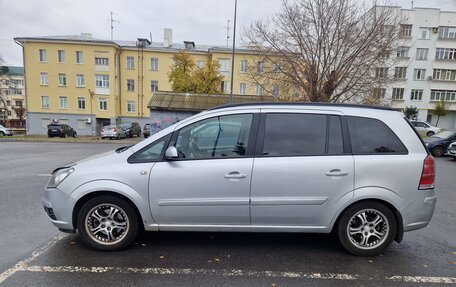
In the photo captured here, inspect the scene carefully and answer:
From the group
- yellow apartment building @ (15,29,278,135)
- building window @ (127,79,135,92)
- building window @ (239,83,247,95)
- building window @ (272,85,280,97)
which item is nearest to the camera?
building window @ (272,85,280,97)

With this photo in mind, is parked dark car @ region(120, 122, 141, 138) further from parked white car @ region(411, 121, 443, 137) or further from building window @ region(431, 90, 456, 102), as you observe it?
building window @ region(431, 90, 456, 102)

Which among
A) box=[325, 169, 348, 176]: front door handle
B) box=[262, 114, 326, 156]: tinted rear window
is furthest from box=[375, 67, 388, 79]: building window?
box=[325, 169, 348, 176]: front door handle

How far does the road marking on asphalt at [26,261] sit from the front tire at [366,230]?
12.2ft

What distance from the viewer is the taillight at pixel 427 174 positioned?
3.31 m

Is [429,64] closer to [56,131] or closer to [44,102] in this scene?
[56,131]

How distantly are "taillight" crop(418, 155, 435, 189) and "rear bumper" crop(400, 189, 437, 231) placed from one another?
0.25ft

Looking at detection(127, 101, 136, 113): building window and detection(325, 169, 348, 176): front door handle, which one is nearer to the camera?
detection(325, 169, 348, 176): front door handle

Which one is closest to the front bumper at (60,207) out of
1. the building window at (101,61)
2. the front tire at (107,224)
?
the front tire at (107,224)

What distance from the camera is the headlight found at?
336 cm

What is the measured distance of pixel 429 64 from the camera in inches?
1540

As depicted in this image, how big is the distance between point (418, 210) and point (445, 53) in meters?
47.5

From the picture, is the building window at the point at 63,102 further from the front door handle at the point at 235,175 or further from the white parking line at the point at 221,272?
the front door handle at the point at 235,175

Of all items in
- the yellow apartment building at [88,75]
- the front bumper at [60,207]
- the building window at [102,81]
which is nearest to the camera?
the front bumper at [60,207]

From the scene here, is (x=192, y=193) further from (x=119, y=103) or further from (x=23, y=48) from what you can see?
(x=23, y=48)
